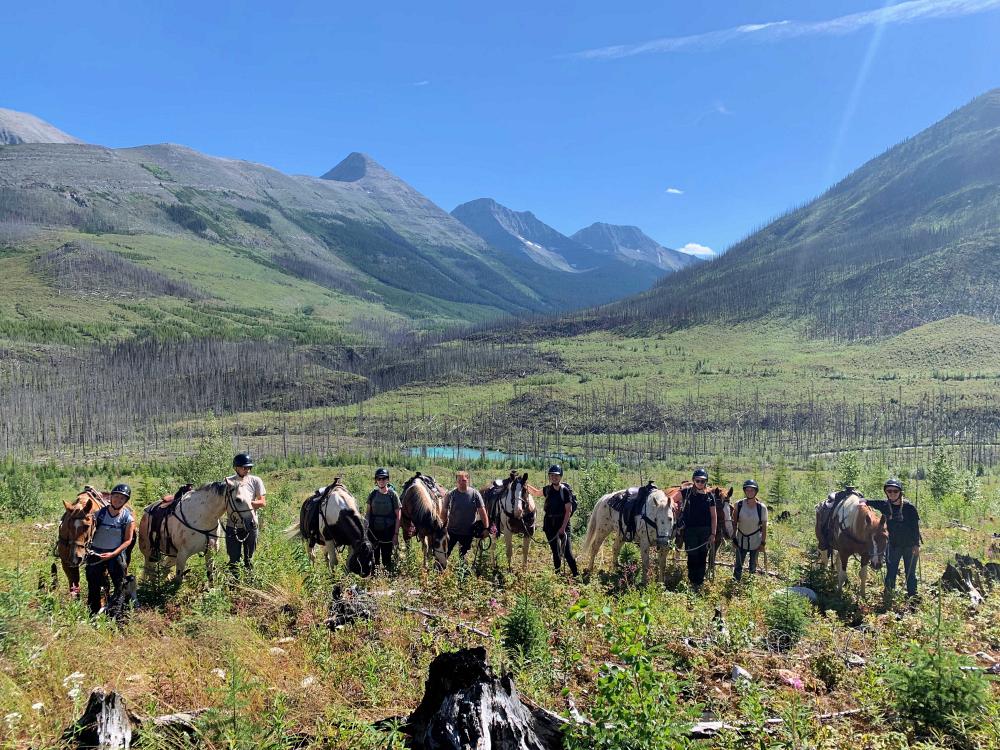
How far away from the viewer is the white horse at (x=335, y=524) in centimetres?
1106

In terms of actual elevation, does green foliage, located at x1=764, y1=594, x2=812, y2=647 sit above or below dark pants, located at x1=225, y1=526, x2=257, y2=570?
below

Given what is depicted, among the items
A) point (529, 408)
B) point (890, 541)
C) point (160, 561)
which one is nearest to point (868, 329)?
point (529, 408)

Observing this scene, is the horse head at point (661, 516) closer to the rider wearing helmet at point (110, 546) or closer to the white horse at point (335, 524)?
the white horse at point (335, 524)

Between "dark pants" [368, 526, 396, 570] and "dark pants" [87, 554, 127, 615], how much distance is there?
429 cm

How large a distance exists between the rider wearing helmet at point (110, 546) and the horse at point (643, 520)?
30.1 ft

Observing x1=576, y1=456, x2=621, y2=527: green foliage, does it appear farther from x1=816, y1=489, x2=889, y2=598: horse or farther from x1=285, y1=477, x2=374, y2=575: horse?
x1=285, y1=477, x2=374, y2=575: horse

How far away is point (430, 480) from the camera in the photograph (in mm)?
14008

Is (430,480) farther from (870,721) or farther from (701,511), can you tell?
(870,721)

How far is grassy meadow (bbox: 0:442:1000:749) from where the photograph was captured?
488 cm

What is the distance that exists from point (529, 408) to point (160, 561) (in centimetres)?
10467

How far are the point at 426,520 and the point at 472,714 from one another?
26.0ft

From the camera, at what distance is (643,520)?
1246 centimetres

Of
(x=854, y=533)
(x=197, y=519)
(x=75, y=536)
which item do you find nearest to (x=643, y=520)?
(x=854, y=533)

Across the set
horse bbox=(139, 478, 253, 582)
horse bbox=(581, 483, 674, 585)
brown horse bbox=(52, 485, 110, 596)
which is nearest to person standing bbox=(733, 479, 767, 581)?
horse bbox=(581, 483, 674, 585)
